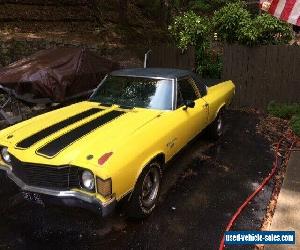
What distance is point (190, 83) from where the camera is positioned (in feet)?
22.9

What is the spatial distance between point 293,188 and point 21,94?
5649 millimetres

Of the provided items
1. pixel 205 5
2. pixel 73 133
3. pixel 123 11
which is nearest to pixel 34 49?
pixel 123 11

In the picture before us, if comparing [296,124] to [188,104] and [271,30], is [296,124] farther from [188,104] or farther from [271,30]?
[188,104]

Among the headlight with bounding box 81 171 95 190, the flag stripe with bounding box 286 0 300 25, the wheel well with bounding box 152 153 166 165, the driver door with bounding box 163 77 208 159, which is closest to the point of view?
the headlight with bounding box 81 171 95 190

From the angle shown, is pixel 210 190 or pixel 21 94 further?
pixel 21 94

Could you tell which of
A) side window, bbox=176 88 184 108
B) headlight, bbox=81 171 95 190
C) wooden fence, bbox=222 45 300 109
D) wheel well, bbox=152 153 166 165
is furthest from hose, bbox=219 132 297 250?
wooden fence, bbox=222 45 300 109

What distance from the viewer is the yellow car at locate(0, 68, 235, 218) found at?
428 cm

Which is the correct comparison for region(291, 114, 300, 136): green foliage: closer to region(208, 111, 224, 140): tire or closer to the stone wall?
region(208, 111, 224, 140): tire

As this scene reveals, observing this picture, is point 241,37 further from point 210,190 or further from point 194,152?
point 210,190

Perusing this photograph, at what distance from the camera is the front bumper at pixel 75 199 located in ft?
13.6

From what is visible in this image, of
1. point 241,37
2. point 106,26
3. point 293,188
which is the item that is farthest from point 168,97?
point 106,26

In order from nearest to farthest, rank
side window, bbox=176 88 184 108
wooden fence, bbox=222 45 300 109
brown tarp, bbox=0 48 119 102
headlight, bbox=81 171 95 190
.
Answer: headlight, bbox=81 171 95 190 < side window, bbox=176 88 184 108 < brown tarp, bbox=0 48 119 102 < wooden fence, bbox=222 45 300 109

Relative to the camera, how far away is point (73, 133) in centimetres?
499

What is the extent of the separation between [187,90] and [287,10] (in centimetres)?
227
